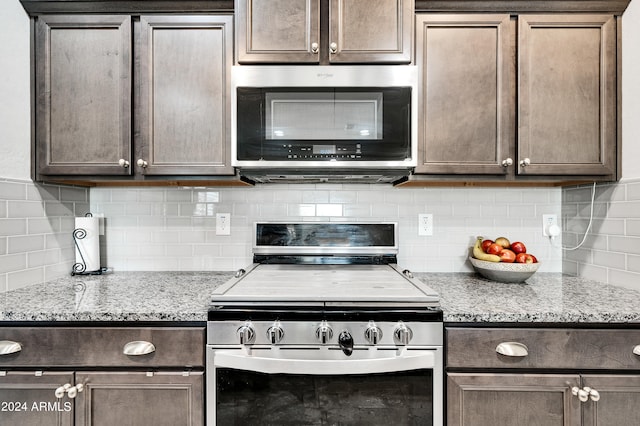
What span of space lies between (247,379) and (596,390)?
46.7 inches

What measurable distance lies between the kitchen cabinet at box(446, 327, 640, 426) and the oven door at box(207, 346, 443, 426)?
0.10m

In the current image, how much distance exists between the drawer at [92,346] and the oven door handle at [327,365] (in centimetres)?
19

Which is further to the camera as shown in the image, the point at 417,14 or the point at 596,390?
the point at 417,14

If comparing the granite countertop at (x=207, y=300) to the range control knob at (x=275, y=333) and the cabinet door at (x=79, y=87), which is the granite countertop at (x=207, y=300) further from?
the cabinet door at (x=79, y=87)

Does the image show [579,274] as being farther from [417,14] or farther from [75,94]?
[75,94]

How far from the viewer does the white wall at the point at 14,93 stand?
57.5 inches

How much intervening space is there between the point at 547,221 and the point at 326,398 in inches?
61.1

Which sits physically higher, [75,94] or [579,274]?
[75,94]

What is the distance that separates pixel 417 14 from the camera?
153cm

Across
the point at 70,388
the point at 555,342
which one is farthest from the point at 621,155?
the point at 70,388

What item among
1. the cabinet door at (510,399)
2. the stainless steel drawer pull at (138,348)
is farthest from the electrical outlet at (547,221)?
the stainless steel drawer pull at (138,348)

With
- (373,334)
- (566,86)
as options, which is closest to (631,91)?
(566,86)

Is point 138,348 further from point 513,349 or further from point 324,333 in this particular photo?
point 513,349

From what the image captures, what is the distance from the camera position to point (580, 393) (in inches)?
44.8
